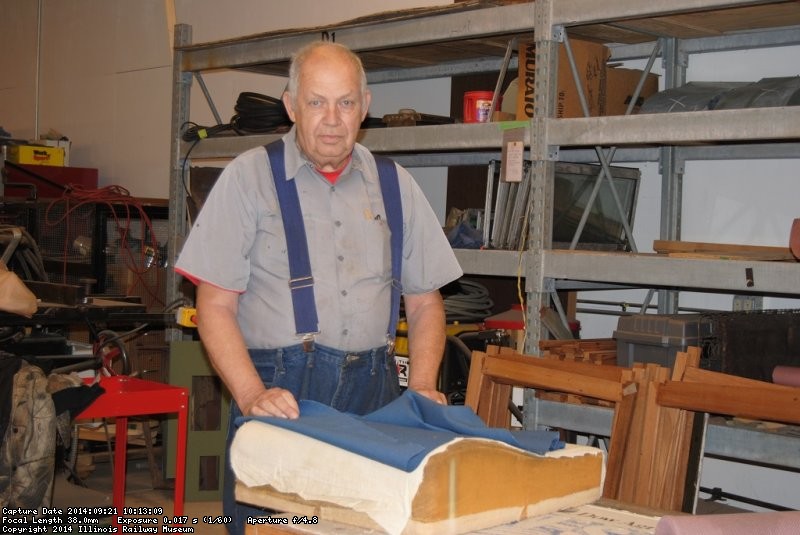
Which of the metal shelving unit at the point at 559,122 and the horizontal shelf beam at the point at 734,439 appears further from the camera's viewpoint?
the metal shelving unit at the point at 559,122

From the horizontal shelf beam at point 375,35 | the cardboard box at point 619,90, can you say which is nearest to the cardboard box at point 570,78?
the cardboard box at point 619,90

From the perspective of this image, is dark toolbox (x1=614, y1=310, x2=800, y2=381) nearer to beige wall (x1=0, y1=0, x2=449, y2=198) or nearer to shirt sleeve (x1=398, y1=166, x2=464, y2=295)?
shirt sleeve (x1=398, y1=166, x2=464, y2=295)

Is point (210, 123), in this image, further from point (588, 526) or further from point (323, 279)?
point (588, 526)

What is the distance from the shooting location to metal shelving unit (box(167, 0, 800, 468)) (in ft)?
10.6

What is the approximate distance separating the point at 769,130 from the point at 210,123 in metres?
5.08

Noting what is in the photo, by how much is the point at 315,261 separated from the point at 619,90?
7.91ft

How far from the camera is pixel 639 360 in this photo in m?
3.45

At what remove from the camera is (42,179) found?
783 centimetres

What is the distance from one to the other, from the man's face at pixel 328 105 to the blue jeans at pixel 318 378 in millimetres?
467

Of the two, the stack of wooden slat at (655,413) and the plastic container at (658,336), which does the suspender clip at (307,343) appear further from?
the plastic container at (658,336)

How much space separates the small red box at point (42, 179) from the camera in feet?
25.3

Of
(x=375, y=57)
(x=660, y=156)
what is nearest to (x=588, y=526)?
(x=660, y=156)

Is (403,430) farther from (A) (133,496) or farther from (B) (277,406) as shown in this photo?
(A) (133,496)

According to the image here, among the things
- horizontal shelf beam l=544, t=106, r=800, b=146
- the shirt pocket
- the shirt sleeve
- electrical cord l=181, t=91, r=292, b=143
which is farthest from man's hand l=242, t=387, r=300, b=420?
electrical cord l=181, t=91, r=292, b=143
